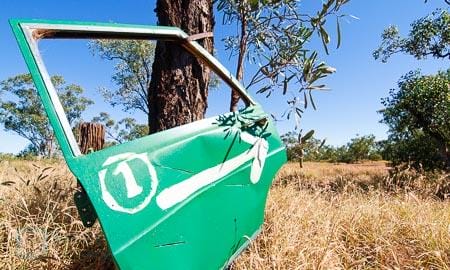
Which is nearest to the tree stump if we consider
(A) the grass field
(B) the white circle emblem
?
(A) the grass field

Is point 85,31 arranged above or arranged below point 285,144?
above

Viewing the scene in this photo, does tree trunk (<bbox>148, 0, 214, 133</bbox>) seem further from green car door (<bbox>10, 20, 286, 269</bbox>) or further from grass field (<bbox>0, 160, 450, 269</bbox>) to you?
grass field (<bbox>0, 160, 450, 269</bbox>)

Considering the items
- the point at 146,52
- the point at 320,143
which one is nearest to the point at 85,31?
the point at 320,143

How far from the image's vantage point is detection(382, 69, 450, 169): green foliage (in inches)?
457

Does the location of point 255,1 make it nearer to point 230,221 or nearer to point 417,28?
point 230,221

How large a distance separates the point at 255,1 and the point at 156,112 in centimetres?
122

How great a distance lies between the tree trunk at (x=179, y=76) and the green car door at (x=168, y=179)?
2.86 ft

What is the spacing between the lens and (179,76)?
239 centimetres

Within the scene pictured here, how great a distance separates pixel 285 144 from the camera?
1.76m

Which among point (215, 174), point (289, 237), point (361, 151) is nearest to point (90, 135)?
point (289, 237)

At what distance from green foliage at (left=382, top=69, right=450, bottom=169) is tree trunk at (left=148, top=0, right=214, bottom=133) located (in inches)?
418

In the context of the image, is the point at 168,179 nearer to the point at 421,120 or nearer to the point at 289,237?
the point at 289,237

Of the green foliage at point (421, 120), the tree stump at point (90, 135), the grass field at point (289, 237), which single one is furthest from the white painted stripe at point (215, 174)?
the green foliage at point (421, 120)

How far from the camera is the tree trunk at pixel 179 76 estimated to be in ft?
7.88
